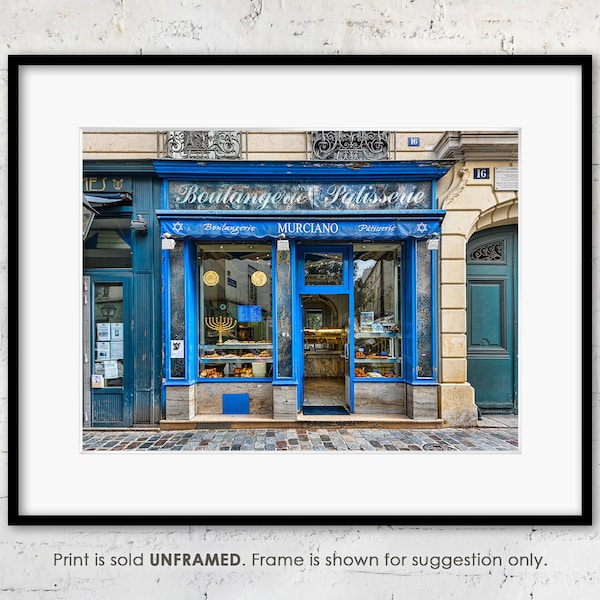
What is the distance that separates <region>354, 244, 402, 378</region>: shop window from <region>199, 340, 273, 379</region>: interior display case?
1.55 m

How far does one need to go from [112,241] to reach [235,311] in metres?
2.23

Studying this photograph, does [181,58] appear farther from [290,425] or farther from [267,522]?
[290,425]

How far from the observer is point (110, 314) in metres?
5.76

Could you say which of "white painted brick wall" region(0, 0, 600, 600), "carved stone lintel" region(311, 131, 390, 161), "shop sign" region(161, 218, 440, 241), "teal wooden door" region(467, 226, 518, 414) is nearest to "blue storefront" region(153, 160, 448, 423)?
"shop sign" region(161, 218, 440, 241)

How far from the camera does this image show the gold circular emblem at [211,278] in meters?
6.13

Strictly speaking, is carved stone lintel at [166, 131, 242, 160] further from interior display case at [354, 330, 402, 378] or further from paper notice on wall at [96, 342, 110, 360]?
interior display case at [354, 330, 402, 378]

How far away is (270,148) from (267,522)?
527cm

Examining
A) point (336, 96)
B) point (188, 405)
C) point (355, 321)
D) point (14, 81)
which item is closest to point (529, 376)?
point (336, 96)

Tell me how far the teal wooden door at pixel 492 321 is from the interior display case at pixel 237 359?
3.21 metres

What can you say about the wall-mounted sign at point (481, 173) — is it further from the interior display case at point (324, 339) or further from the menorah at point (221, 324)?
the menorah at point (221, 324)

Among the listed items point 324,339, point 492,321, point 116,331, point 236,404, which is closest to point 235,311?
point 236,404

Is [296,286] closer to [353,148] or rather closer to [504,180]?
[353,148]

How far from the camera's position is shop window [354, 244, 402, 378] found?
6.18 m

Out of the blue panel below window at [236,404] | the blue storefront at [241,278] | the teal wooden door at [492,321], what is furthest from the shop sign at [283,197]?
the blue panel below window at [236,404]
